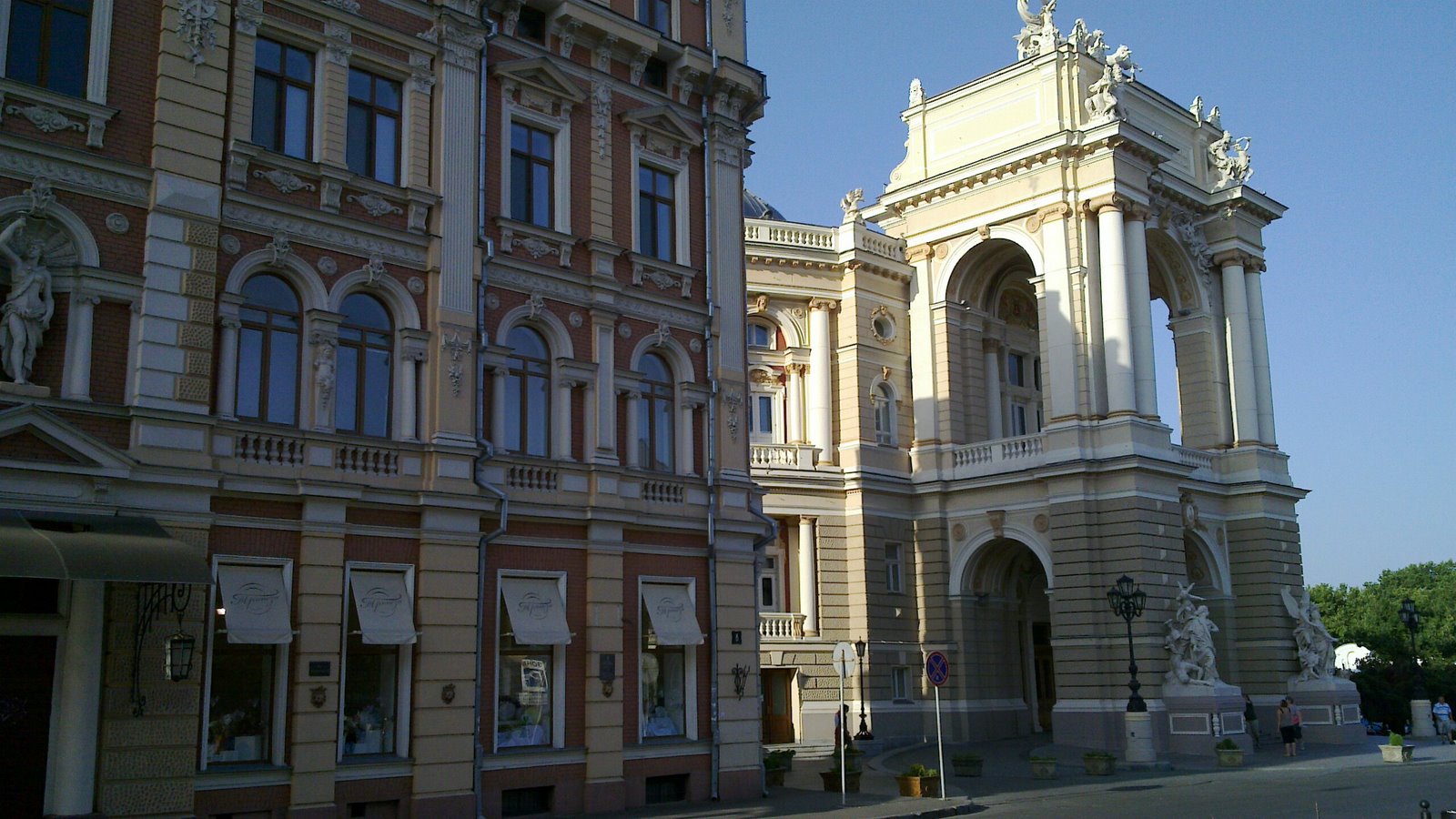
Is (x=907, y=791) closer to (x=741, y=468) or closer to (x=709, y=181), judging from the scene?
(x=741, y=468)

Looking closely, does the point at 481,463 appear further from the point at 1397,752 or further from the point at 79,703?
the point at 1397,752

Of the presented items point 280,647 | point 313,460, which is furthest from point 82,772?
point 313,460

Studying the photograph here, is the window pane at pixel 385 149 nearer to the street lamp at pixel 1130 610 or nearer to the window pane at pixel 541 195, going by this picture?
the window pane at pixel 541 195

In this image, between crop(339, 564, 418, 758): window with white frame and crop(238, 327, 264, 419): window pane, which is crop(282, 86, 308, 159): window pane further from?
crop(339, 564, 418, 758): window with white frame

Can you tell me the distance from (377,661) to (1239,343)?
41027 millimetres

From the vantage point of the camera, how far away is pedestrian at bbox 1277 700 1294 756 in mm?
42344

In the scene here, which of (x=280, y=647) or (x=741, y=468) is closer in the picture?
(x=280, y=647)

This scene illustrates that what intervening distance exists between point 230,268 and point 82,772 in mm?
7723

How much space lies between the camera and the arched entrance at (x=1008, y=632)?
161ft

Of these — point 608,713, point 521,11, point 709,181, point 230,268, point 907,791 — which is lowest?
point 907,791

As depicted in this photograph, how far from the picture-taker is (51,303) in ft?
60.0

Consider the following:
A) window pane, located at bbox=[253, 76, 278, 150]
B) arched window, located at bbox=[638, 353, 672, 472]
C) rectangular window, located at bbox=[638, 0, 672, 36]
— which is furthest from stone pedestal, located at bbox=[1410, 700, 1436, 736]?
window pane, located at bbox=[253, 76, 278, 150]

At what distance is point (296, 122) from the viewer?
A: 2217 centimetres

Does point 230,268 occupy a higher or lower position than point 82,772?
higher
